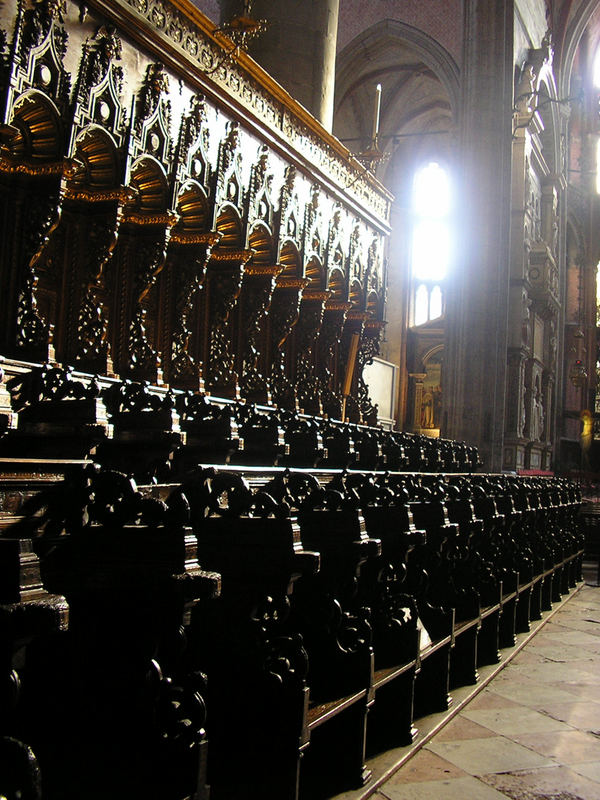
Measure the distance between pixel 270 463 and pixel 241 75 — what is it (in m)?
4.25

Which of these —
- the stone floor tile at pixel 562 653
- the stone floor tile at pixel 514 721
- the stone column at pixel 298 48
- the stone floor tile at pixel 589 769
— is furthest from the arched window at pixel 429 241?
the stone floor tile at pixel 589 769

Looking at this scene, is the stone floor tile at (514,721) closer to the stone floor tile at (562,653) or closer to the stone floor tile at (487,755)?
the stone floor tile at (487,755)

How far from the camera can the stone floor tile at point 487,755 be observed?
299 centimetres

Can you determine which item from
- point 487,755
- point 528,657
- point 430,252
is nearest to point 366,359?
point 528,657

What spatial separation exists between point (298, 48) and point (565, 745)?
29.7ft

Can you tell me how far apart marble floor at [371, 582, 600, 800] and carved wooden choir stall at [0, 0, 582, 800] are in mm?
202

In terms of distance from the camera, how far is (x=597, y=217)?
26984 mm

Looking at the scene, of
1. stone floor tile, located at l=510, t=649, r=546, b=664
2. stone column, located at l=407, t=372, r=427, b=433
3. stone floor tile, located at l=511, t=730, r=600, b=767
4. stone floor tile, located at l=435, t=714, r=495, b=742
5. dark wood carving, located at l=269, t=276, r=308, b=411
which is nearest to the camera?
stone floor tile, located at l=511, t=730, r=600, b=767

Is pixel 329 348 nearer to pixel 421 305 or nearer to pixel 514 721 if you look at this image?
pixel 514 721

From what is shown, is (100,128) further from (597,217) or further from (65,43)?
(597,217)

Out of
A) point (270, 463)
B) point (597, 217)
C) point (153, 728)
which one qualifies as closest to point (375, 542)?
point (153, 728)

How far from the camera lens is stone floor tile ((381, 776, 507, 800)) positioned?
262 cm

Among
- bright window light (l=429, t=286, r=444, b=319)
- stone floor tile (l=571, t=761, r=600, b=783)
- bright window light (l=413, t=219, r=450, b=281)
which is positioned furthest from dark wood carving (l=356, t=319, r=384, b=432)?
bright window light (l=413, t=219, r=450, b=281)

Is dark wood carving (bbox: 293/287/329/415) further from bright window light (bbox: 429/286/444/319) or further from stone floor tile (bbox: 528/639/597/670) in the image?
bright window light (bbox: 429/286/444/319)
